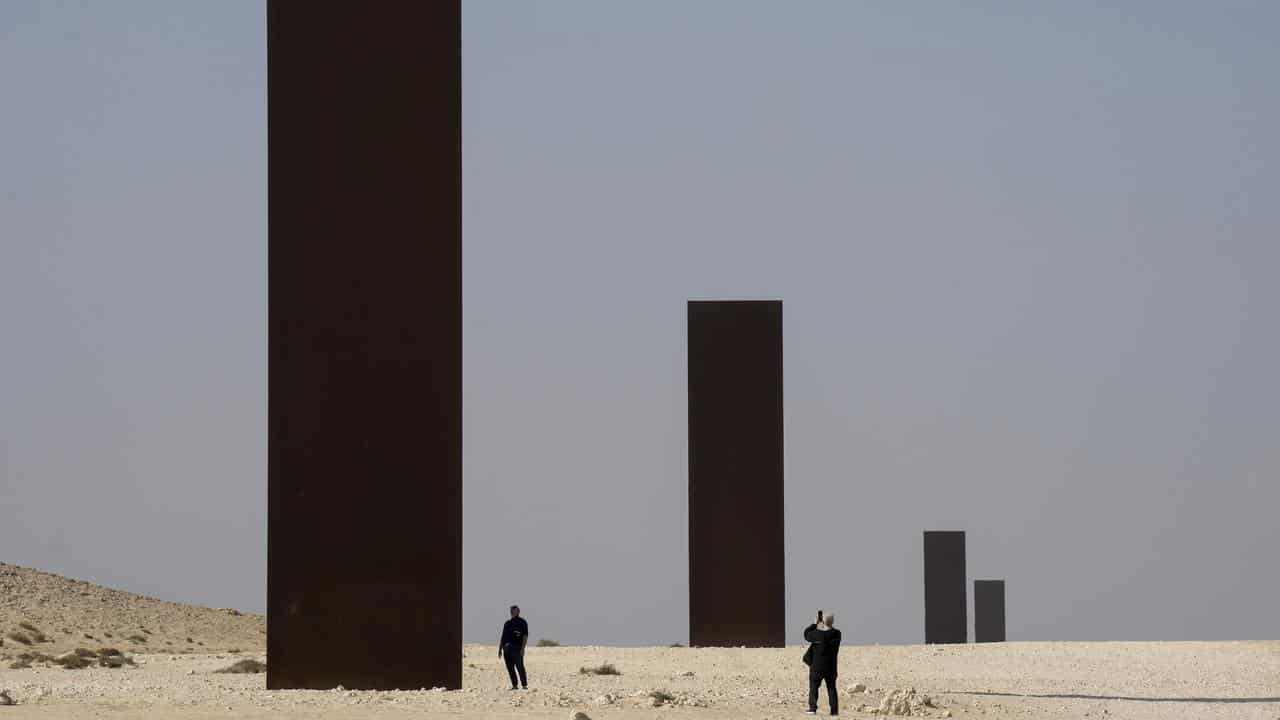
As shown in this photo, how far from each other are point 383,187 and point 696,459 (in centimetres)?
1167

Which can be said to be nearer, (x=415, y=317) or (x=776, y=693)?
(x=415, y=317)

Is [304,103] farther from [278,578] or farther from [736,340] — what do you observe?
[736,340]

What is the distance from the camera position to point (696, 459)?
92.0ft

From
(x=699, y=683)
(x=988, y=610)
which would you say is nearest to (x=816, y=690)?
(x=699, y=683)

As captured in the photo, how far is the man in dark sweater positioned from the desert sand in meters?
0.44

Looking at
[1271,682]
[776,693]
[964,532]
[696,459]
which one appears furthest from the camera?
[964,532]

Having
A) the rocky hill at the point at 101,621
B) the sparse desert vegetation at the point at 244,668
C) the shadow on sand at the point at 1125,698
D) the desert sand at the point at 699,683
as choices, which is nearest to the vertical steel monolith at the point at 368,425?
the desert sand at the point at 699,683

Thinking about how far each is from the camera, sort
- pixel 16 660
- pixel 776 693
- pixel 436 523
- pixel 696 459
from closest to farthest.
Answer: pixel 436 523, pixel 776 693, pixel 16 660, pixel 696 459

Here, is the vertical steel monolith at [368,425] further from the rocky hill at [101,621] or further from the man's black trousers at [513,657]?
the rocky hill at [101,621]

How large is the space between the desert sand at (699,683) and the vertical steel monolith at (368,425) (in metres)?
0.56

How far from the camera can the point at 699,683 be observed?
2069 centimetres

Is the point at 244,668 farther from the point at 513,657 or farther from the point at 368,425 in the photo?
the point at 368,425

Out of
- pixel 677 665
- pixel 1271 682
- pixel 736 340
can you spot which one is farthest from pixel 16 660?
pixel 1271 682

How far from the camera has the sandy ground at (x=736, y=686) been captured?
15602mm
